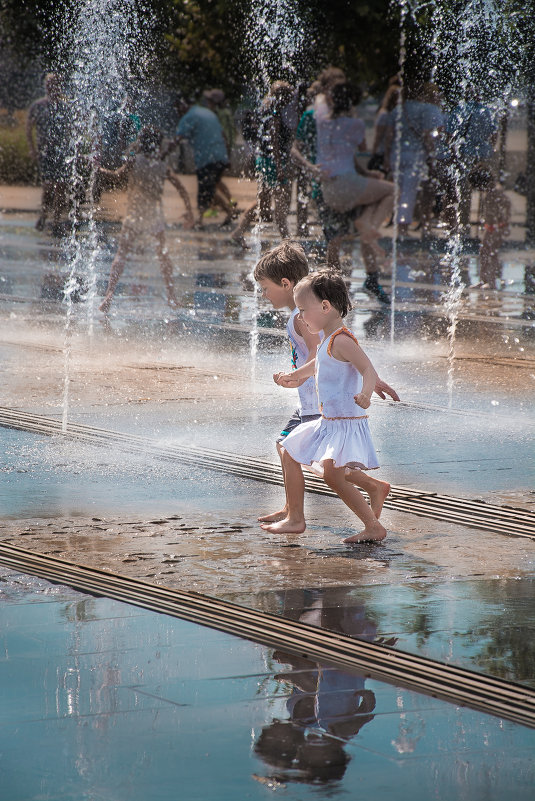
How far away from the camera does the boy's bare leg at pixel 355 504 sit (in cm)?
520

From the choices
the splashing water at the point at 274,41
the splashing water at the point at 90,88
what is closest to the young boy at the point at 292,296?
the splashing water at the point at 90,88

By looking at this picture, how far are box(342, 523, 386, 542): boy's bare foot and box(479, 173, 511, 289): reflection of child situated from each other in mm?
9414

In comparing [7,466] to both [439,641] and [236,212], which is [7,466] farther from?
[236,212]

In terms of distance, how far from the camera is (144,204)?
12445mm

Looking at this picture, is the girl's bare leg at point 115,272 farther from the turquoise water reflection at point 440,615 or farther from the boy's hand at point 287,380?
the turquoise water reflection at point 440,615

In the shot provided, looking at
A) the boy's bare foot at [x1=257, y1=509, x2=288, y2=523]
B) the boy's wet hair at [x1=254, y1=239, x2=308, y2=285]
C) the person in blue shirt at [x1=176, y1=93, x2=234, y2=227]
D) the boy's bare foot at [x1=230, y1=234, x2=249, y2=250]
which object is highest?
the person in blue shirt at [x1=176, y1=93, x2=234, y2=227]

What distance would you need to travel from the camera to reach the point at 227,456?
6.68 m

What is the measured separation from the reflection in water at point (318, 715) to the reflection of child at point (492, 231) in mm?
10541

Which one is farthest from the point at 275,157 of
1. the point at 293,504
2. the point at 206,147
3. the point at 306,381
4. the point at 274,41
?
the point at 293,504

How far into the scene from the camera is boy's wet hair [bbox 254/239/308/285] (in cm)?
560

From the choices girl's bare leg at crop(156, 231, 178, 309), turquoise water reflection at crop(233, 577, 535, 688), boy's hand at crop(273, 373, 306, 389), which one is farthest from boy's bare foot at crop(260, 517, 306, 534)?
girl's bare leg at crop(156, 231, 178, 309)

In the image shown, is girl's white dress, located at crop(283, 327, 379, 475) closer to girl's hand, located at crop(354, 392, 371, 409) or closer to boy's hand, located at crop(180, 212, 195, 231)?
girl's hand, located at crop(354, 392, 371, 409)

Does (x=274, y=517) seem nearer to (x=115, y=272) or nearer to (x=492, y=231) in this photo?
(x=115, y=272)

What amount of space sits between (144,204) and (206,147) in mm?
8399
